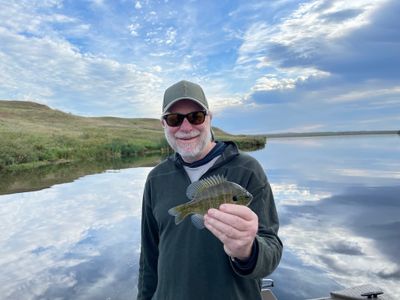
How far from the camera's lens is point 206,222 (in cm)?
227

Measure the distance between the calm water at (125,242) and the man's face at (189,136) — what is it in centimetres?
624

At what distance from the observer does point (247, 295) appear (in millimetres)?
2857

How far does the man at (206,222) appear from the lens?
8.02 ft

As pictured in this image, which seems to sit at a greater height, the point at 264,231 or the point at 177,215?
the point at 177,215

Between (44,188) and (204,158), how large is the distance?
2199 cm

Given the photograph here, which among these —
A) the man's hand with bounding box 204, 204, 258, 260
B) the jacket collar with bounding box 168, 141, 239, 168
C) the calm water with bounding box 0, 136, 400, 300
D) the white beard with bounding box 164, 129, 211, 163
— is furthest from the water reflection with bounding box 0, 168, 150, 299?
the man's hand with bounding box 204, 204, 258, 260

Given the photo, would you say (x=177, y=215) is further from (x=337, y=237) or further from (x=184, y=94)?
(x=337, y=237)

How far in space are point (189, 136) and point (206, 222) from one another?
Result: 1.13 meters

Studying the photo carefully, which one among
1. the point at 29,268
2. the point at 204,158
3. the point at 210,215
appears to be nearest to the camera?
the point at 210,215

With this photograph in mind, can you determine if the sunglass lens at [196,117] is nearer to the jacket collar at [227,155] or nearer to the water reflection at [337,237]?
the jacket collar at [227,155]

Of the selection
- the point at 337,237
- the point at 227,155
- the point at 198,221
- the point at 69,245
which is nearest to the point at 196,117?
the point at 227,155

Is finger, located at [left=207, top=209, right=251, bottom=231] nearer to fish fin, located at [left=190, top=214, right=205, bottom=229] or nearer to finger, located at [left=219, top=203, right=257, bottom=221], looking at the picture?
finger, located at [left=219, top=203, right=257, bottom=221]

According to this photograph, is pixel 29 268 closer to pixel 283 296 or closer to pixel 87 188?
pixel 283 296

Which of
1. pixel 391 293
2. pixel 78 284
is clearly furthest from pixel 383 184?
pixel 78 284
